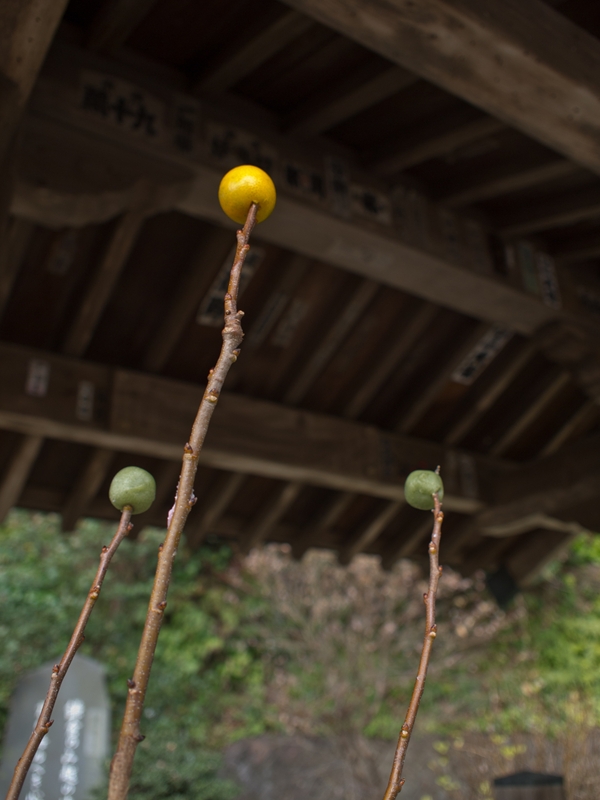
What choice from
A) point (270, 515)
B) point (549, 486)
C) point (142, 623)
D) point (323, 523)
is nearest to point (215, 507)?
point (270, 515)

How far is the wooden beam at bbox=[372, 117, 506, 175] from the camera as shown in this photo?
215cm

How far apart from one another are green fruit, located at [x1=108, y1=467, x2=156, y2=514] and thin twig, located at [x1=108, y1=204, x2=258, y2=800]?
0.07 meters

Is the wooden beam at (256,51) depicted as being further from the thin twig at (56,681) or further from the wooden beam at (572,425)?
the wooden beam at (572,425)

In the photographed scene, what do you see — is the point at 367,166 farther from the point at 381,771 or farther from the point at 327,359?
the point at 381,771

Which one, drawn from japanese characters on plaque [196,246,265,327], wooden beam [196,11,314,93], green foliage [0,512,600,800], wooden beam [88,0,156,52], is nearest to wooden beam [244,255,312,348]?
japanese characters on plaque [196,246,265,327]

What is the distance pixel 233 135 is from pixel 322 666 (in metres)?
5.72

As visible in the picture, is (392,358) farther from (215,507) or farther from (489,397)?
(215,507)

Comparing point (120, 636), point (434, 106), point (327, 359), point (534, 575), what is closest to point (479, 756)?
point (534, 575)

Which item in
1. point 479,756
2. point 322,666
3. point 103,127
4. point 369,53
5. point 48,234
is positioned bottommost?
point 479,756

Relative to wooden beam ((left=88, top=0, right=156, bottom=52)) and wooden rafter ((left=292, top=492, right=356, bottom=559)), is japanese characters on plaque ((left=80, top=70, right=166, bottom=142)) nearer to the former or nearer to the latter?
wooden beam ((left=88, top=0, right=156, bottom=52))

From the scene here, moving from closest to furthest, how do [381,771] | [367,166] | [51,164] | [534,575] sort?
[51,164] < [367,166] < [534,575] < [381,771]

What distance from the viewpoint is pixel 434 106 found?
87.4 inches

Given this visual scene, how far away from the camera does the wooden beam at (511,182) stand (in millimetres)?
2275

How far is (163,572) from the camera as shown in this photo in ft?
1.31
